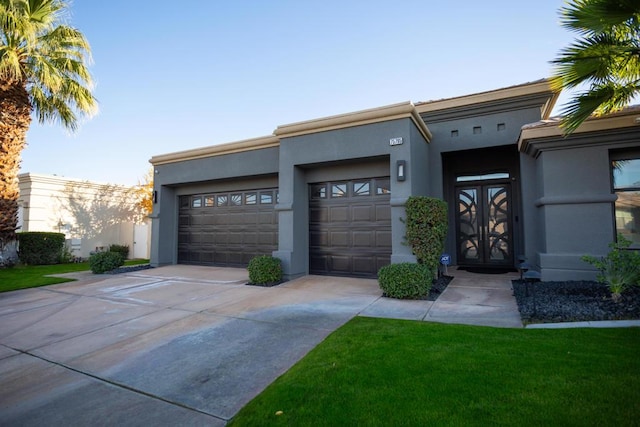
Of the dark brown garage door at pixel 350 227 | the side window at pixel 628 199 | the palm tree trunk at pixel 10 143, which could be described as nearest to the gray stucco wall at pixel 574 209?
the side window at pixel 628 199

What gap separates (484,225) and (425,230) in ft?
13.1

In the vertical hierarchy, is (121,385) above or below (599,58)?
below

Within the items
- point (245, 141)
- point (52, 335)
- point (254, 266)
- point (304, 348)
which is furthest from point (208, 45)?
point (304, 348)

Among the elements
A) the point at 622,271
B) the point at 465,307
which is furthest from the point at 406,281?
the point at 622,271

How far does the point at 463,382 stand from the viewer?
2766mm

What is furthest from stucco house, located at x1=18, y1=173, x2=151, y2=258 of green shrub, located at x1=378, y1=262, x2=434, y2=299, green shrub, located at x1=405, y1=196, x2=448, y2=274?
green shrub, located at x1=405, y1=196, x2=448, y2=274

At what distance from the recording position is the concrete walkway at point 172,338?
2797 mm

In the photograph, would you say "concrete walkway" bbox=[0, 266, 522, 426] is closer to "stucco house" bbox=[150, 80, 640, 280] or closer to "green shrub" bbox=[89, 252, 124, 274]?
"stucco house" bbox=[150, 80, 640, 280]

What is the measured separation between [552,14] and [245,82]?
33.1 feet

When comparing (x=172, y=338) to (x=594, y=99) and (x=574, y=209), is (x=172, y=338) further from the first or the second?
(x=574, y=209)

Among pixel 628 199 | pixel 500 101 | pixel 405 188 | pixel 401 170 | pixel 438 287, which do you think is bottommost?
pixel 438 287

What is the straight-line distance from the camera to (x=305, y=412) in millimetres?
2457

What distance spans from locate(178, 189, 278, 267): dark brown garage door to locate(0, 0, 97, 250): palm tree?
5.13 metres

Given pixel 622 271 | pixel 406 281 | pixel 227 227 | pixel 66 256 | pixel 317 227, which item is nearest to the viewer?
pixel 622 271
